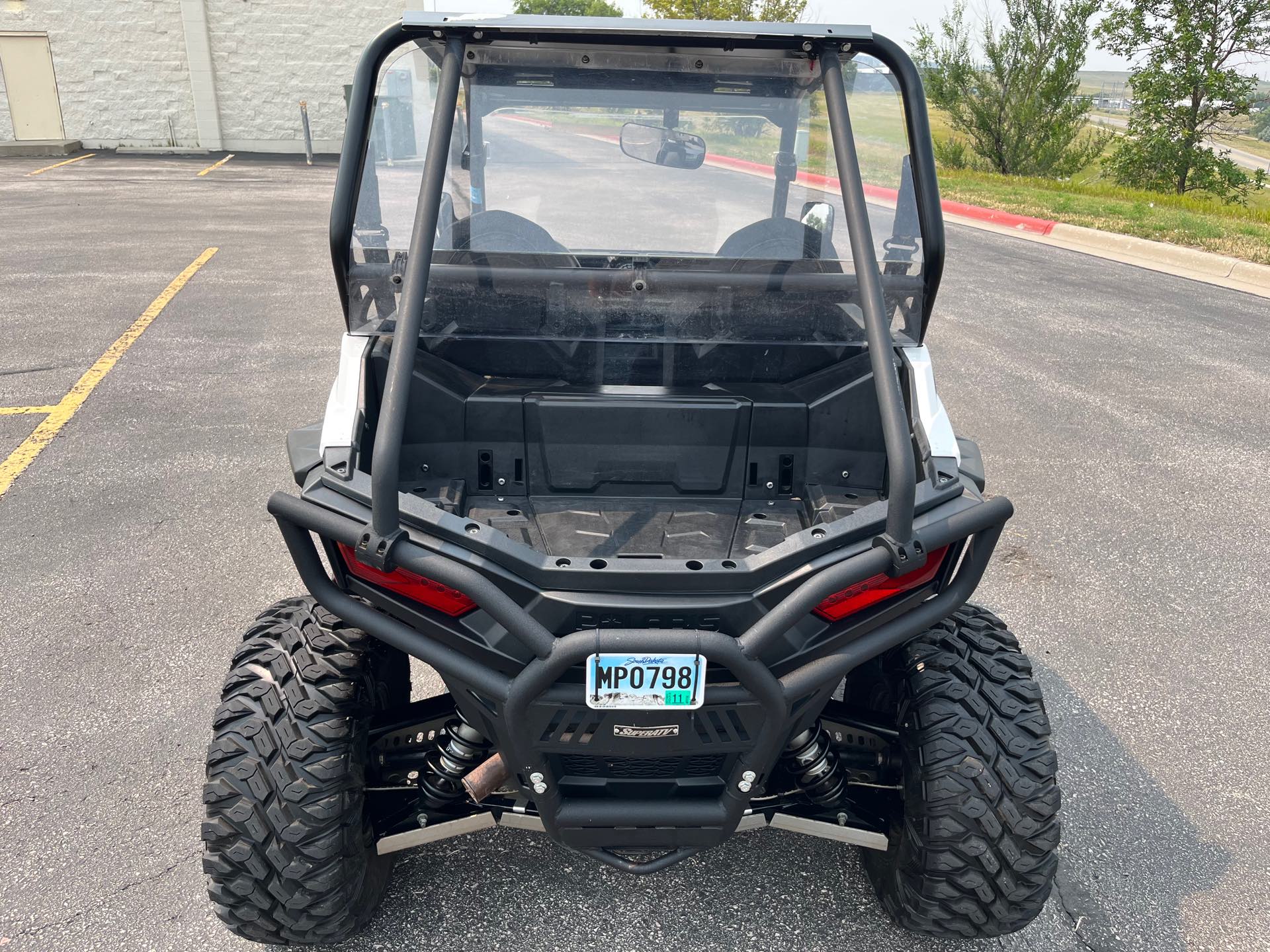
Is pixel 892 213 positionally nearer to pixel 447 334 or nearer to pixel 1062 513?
pixel 447 334

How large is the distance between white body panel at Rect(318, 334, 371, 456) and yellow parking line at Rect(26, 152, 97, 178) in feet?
61.9

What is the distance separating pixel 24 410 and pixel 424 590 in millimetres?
5089

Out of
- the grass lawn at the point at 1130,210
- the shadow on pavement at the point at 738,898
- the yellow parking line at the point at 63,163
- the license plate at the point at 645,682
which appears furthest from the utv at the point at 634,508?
the yellow parking line at the point at 63,163

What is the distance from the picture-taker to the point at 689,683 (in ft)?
5.96

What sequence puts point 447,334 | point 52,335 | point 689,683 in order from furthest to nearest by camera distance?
point 52,335
point 447,334
point 689,683

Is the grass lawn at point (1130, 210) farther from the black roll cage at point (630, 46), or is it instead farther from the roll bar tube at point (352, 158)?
the roll bar tube at point (352, 158)

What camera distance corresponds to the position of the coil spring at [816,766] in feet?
7.40

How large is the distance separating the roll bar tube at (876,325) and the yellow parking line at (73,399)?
436 centimetres

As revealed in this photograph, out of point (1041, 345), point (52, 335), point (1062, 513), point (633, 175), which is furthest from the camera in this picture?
point (1041, 345)

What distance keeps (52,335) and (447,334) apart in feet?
20.1

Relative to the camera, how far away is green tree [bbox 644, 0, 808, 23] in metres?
25.5

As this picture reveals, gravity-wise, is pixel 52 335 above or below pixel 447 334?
below

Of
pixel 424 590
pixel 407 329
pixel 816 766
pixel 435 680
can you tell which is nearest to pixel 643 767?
pixel 816 766

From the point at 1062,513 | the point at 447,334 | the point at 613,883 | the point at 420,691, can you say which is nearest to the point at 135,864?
the point at 420,691
